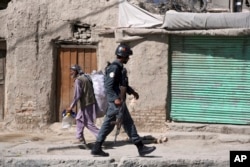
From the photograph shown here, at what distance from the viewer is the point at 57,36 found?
10.8 meters

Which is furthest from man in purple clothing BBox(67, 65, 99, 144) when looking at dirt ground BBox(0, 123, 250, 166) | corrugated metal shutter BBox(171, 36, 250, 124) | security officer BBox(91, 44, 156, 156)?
corrugated metal shutter BBox(171, 36, 250, 124)

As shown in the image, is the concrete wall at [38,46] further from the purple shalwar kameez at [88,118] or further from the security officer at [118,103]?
the security officer at [118,103]

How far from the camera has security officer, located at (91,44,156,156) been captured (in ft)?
24.7

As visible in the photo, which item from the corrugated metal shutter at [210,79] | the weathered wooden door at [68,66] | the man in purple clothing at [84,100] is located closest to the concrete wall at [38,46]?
the weathered wooden door at [68,66]

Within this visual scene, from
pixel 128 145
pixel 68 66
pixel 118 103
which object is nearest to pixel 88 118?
pixel 128 145

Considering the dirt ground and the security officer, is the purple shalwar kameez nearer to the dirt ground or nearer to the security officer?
the dirt ground

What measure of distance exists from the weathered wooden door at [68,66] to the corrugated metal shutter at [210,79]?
1.84 metres

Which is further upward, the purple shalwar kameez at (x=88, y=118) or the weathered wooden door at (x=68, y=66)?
the weathered wooden door at (x=68, y=66)

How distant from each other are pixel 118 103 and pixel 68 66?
11.8 feet

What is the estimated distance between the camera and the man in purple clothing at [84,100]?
8617 mm

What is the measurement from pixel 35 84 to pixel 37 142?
66.1 inches

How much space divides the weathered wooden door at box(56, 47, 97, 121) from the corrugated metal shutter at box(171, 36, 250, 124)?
1.84 meters

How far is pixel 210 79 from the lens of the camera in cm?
999

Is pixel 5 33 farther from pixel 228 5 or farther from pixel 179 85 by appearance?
pixel 228 5
